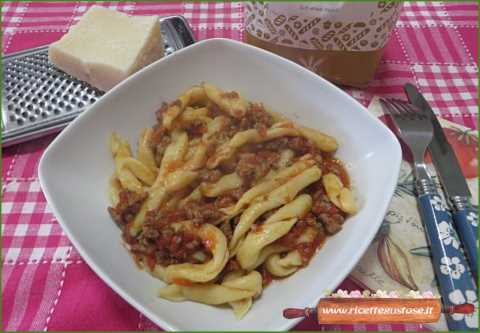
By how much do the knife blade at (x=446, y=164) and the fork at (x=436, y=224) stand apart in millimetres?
37

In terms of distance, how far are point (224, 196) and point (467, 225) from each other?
29.9 inches

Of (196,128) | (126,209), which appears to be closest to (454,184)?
(196,128)

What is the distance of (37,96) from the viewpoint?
168 centimetres

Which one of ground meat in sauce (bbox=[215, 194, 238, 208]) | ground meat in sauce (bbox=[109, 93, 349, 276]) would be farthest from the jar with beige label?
ground meat in sauce (bbox=[215, 194, 238, 208])

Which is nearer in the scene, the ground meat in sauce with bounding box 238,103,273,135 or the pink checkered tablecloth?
the pink checkered tablecloth

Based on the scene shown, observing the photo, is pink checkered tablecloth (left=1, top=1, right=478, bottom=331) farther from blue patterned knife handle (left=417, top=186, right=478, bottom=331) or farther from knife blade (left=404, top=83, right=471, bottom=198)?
knife blade (left=404, top=83, right=471, bottom=198)

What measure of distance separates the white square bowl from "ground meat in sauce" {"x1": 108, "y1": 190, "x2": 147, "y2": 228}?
0.03 m

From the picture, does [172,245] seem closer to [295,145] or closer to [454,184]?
[295,145]

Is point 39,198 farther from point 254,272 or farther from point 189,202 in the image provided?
point 254,272

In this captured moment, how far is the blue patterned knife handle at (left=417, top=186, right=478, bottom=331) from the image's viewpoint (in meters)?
1.13

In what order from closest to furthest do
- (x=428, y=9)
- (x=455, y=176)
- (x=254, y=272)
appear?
(x=254, y=272)
(x=455, y=176)
(x=428, y=9)

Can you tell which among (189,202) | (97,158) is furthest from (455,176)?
(97,158)

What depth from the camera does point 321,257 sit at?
1125mm

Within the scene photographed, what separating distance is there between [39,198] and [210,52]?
81 cm
